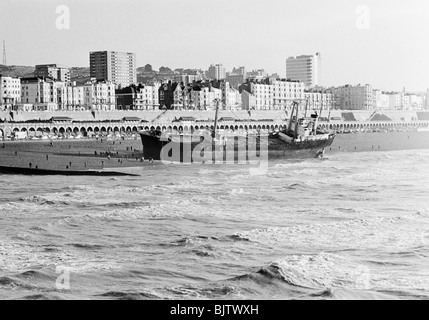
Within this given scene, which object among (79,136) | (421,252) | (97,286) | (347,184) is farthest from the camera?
(79,136)

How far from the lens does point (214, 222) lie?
697 inches

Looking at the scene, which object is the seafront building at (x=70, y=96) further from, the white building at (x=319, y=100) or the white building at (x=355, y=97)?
the white building at (x=355, y=97)

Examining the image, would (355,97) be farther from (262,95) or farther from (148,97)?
(148,97)

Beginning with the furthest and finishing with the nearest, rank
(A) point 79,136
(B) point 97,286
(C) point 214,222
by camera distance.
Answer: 1. (A) point 79,136
2. (C) point 214,222
3. (B) point 97,286

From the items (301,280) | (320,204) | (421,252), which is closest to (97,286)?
(301,280)

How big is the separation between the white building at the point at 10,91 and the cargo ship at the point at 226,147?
51.3m

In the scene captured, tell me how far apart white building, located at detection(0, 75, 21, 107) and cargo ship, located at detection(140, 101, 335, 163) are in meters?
51.3

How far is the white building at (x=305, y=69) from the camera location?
16750cm

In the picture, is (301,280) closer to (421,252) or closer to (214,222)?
(421,252)


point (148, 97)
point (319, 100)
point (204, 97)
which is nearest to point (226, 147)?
point (148, 97)

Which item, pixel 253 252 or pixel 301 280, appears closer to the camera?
pixel 301 280

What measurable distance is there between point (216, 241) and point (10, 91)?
8353 cm

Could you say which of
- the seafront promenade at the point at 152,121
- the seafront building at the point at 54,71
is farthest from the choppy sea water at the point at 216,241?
the seafront building at the point at 54,71
